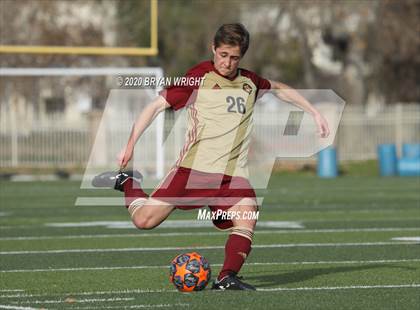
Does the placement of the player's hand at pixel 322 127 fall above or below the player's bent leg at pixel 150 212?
above

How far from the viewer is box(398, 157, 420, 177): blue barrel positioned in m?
25.8

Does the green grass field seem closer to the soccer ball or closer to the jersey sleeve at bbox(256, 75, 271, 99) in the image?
the soccer ball

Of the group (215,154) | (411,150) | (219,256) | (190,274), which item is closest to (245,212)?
(215,154)

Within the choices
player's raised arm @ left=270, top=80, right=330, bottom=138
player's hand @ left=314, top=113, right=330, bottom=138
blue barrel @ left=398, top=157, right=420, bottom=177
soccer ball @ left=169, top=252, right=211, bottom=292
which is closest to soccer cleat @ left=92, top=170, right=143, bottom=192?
soccer ball @ left=169, top=252, right=211, bottom=292

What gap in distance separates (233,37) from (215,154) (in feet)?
2.75

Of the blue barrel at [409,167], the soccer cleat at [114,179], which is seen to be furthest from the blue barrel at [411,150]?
the soccer cleat at [114,179]

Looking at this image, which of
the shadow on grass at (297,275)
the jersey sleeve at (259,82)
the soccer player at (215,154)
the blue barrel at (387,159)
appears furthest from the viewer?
the blue barrel at (387,159)

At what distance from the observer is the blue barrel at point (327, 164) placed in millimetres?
26078

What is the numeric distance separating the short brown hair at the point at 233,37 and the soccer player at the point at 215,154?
67 mm

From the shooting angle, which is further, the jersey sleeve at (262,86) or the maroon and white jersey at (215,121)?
the jersey sleeve at (262,86)

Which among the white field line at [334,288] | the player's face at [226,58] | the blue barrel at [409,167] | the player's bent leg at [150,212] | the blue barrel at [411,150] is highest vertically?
the player's face at [226,58]

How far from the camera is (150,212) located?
8102 millimetres

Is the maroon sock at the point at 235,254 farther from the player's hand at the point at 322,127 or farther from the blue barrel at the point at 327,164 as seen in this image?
the blue barrel at the point at 327,164

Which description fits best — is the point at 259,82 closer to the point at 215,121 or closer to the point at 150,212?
the point at 215,121
